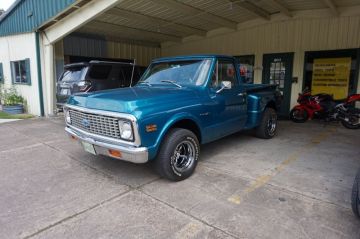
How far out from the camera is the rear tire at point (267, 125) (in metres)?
6.07

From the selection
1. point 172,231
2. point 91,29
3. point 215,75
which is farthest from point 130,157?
point 91,29

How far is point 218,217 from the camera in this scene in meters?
2.95

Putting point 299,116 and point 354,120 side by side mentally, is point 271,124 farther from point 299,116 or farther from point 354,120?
point 354,120

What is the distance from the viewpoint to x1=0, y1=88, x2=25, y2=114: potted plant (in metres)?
10.3

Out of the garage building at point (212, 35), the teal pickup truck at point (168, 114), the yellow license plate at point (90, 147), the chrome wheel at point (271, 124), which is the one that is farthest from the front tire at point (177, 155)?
the garage building at point (212, 35)

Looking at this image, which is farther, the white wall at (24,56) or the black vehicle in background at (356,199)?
the white wall at (24,56)

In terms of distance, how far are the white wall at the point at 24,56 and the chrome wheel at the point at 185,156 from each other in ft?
25.0

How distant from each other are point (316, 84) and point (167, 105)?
303 inches

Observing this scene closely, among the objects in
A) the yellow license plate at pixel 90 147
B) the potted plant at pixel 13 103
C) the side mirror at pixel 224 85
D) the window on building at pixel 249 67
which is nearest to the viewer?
the yellow license plate at pixel 90 147

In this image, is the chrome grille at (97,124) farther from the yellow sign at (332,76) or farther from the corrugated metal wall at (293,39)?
the yellow sign at (332,76)

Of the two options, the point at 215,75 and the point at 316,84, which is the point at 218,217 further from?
the point at 316,84

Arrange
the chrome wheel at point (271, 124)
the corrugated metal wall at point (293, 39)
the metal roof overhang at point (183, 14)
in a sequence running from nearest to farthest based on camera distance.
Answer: the chrome wheel at point (271, 124) < the metal roof overhang at point (183, 14) < the corrugated metal wall at point (293, 39)

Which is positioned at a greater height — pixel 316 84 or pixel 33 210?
pixel 316 84

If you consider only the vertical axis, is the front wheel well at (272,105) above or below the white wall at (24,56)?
below
